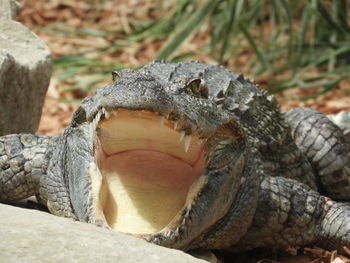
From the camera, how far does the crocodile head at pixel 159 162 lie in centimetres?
331

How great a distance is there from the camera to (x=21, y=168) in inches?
160

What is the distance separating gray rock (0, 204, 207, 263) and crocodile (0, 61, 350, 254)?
283 millimetres

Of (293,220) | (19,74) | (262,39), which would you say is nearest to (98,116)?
(19,74)

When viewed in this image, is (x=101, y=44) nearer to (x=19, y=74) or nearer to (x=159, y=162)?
(x=19, y=74)

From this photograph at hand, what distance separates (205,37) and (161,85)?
6339 mm

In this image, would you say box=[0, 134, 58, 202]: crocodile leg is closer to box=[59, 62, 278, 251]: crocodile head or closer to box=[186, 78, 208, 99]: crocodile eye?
box=[59, 62, 278, 251]: crocodile head

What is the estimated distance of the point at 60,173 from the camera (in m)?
3.88

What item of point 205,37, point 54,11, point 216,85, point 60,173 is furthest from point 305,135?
point 54,11

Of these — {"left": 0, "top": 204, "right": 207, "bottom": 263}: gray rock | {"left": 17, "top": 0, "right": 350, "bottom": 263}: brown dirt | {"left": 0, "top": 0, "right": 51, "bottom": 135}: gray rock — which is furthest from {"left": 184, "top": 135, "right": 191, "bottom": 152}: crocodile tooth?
{"left": 17, "top": 0, "right": 350, "bottom": 263}: brown dirt

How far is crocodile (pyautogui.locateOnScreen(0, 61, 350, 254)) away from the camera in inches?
131

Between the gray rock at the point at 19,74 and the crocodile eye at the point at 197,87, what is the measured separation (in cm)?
116

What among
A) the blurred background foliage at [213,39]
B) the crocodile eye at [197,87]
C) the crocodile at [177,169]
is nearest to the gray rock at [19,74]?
the crocodile at [177,169]

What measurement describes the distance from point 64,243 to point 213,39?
5433 mm

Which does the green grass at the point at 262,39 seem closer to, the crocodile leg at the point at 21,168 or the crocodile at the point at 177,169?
the crocodile at the point at 177,169
